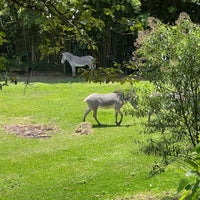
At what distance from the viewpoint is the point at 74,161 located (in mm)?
8805

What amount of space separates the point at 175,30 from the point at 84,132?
19.0ft

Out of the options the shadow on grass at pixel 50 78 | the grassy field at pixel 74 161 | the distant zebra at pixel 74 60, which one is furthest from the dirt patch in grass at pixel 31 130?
the distant zebra at pixel 74 60

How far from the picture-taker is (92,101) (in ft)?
40.4

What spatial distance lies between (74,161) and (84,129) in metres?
2.61

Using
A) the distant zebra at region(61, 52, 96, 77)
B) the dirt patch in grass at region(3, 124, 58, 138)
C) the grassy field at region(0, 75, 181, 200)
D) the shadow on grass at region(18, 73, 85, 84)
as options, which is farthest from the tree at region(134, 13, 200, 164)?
→ the distant zebra at region(61, 52, 96, 77)

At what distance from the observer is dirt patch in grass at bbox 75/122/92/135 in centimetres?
1123

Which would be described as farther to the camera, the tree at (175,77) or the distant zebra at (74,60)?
the distant zebra at (74,60)

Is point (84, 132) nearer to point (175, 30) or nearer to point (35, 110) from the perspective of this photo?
point (35, 110)

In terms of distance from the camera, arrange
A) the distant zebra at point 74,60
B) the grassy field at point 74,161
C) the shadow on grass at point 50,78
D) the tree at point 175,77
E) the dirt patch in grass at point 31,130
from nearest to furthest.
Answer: the tree at point 175,77, the grassy field at point 74,161, the dirt patch in grass at point 31,130, the shadow on grass at point 50,78, the distant zebra at point 74,60

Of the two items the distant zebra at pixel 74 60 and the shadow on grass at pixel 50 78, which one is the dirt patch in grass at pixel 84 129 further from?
the distant zebra at pixel 74 60

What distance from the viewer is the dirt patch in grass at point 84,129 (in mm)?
11233

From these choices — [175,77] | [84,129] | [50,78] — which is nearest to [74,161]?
[84,129]

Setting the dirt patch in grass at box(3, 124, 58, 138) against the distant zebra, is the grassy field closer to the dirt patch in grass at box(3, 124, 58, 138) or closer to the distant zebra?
the dirt patch in grass at box(3, 124, 58, 138)

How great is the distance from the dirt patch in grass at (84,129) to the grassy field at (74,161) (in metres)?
0.12
